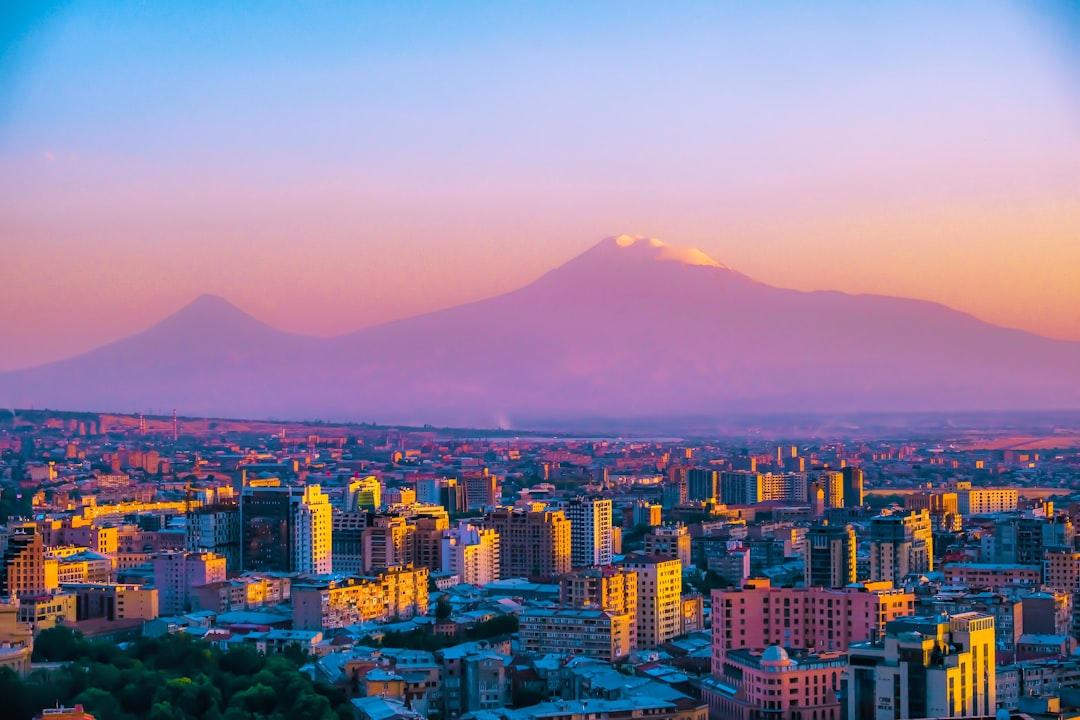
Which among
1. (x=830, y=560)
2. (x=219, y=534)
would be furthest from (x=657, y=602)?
(x=219, y=534)

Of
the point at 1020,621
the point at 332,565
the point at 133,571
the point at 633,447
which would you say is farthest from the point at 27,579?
the point at 633,447

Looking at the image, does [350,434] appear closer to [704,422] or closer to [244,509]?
[704,422]

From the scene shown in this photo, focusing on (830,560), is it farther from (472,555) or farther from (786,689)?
(786,689)

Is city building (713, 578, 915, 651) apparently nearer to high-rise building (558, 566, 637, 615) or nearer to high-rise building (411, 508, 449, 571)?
high-rise building (558, 566, 637, 615)

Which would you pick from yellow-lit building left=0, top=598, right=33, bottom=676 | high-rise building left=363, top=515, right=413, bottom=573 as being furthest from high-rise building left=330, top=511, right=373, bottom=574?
yellow-lit building left=0, top=598, right=33, bottom=676

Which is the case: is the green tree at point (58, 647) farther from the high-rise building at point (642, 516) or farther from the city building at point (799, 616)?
the high-rise building at point (642, 516)

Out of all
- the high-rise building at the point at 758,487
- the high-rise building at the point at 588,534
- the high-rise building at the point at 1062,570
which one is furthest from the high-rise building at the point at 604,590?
the high-rise building at the point at 758,487
